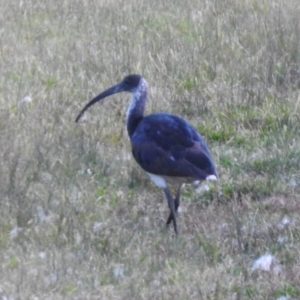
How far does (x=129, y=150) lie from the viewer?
26.3 feet

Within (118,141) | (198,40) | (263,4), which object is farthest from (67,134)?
(263,4)

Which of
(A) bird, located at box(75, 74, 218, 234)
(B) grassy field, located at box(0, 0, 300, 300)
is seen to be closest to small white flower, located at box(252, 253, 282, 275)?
(B) grassy field, located at box(0, 0, 300, 300)

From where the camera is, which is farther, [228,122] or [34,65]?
[34,65]

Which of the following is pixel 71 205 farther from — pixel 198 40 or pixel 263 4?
pixel 263 4

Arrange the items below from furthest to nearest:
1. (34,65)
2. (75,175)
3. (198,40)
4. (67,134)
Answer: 1. (198,40)
2. (34,65)
3. (67,134)
4. (75,175)

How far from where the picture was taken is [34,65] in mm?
9578

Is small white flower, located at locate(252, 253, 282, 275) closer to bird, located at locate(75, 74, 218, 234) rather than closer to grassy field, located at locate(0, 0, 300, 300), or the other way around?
grassy field, located at locate(0, 0, 300, 300)

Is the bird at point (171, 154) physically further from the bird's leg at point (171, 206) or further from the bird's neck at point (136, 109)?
the bird's neck at point (136, 109)

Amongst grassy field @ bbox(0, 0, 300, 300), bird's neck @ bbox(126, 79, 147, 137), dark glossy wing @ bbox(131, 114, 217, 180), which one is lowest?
grassy field @ bbox(0, 0, 300, 300)

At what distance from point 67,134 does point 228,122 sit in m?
1.49

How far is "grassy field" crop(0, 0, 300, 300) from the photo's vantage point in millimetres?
5738

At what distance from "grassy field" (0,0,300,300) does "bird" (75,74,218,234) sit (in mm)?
309

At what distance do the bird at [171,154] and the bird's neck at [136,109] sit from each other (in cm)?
13

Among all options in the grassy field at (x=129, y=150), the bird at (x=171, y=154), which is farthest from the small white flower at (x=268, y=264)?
the bird at (x=171, y=154)
